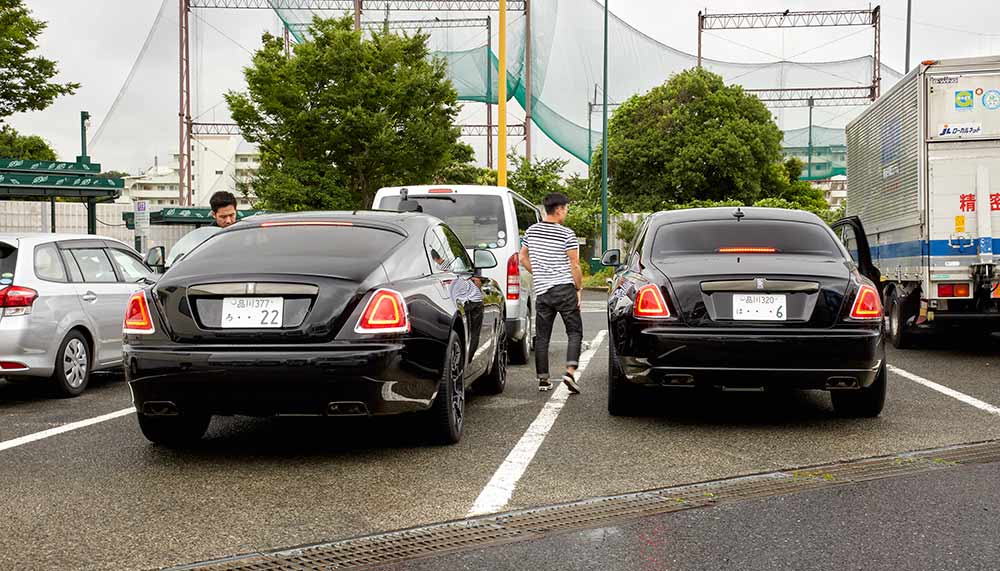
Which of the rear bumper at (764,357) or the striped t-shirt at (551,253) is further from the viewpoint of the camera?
the striped t-shirt at (551,253)

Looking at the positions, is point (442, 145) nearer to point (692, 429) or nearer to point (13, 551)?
point (692, 429)

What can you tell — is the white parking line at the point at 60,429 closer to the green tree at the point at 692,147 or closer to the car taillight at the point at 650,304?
the car taillight at the point at 650,304

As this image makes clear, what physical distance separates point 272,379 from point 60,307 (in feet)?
12.9

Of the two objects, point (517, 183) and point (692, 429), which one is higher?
point (517, 183)

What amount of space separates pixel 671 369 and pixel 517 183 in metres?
35.2

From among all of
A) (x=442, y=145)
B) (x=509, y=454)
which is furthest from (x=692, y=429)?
(x=442, y=145)

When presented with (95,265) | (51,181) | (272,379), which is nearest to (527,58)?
(51,181)

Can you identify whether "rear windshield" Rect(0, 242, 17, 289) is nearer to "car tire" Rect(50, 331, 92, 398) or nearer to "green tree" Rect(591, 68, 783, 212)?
"car tire" Rect(50, 331, 92, 398)

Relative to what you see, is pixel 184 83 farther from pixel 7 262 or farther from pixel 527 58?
pixel 7 262

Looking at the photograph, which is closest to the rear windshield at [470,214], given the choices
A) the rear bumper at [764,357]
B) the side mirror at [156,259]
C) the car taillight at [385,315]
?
the side mirror at [156,259]

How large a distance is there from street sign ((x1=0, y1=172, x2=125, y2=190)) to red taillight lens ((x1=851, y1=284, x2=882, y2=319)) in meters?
19.7

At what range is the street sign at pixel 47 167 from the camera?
905 inches

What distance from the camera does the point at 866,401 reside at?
23.1 feet

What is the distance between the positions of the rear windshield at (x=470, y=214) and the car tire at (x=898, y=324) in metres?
5.27
